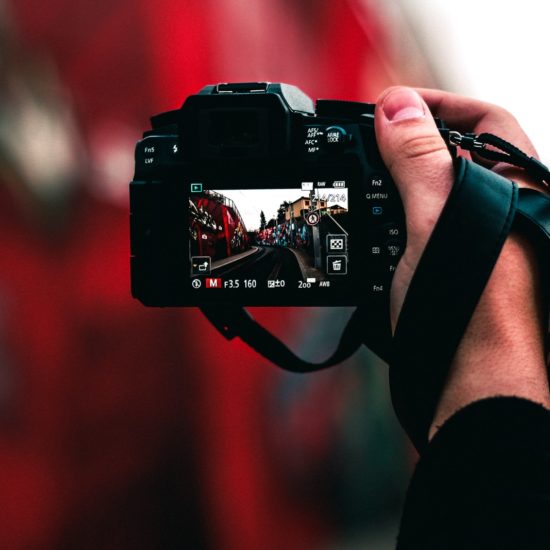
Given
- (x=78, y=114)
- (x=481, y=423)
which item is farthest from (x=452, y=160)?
(x=78, y=114)

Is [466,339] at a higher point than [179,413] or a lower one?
higher

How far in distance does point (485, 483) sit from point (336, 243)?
353 mm

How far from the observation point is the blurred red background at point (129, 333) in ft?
3.31

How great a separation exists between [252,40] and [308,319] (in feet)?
2.28

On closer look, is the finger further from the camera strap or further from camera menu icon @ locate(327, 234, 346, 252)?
camera menu icon @ locate(327, 234, 346, 252)

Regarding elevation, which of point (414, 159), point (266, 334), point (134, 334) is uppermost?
point (414, 159)

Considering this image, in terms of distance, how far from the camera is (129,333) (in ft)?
3.81

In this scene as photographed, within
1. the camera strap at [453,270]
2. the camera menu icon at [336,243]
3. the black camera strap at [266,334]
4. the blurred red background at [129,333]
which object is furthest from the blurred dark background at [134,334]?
the camera strap at [453,270]

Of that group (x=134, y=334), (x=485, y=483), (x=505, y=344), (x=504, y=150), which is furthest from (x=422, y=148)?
(x=134, y=334)

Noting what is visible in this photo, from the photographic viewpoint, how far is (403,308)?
0.65 metres

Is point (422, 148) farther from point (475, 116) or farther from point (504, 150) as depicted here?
point (475, 116)

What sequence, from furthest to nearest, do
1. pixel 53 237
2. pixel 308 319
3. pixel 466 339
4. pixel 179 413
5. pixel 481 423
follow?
pixel 308 319, pixel 179 413, pixel 53 237, pixel 466 339, pixel 481 423

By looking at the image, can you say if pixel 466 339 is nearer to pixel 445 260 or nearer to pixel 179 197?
pixel 445 260

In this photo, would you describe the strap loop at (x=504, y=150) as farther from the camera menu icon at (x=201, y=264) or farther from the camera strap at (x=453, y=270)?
the camera menu icon at (x=201, y=264)
